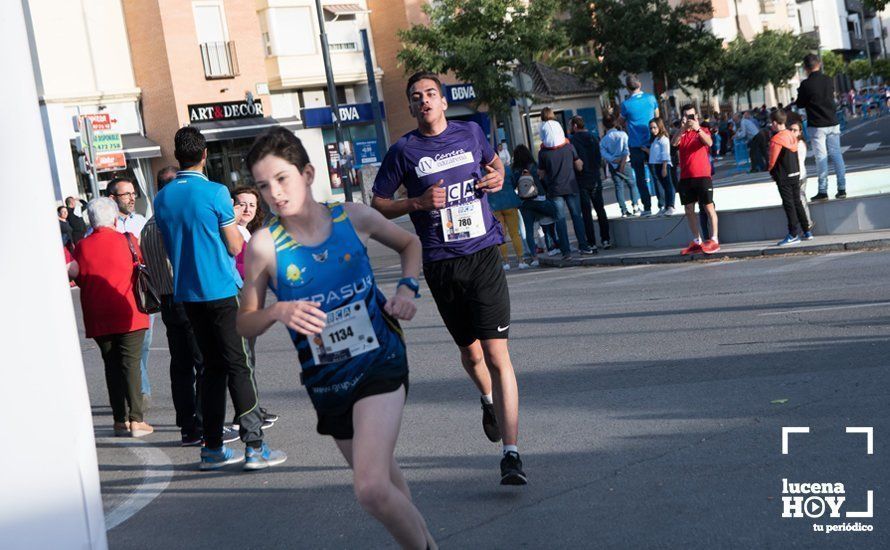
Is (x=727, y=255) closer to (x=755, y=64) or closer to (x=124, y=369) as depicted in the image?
(x=124, y=369)

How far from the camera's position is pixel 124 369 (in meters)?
9.42

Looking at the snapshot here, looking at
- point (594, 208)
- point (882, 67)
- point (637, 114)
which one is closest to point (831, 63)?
point (882, 67)

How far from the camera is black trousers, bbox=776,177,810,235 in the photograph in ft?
51.0

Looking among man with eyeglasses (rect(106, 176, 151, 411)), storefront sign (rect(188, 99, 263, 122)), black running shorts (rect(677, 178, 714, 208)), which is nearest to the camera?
man with eyeglasses (rect(106, 176, 151, 411))

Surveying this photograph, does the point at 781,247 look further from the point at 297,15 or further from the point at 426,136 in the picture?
the point at 297,15

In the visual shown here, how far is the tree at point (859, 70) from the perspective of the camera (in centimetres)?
12638

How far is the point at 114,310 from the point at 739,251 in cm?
918

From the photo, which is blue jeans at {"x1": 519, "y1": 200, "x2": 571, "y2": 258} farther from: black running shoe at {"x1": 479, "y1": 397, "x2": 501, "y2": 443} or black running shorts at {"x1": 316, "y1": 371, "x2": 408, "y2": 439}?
black running shorts at {"x1": 316, "y1": 371, "x2": 408, "y2": 439}

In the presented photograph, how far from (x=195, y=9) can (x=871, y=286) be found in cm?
3734

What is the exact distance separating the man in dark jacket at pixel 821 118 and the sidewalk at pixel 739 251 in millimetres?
1463

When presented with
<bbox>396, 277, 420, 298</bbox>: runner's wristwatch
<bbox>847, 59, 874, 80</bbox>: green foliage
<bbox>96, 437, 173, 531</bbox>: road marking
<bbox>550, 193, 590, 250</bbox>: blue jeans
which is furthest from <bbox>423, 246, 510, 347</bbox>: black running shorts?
<bbox>847, 59, 874, 80</bbox>: green foliage

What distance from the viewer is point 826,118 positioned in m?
16.9

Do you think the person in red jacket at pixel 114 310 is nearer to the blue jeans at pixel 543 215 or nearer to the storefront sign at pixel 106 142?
the blue jeans at pixel 543 215

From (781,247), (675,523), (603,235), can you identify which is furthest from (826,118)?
(675,523)
